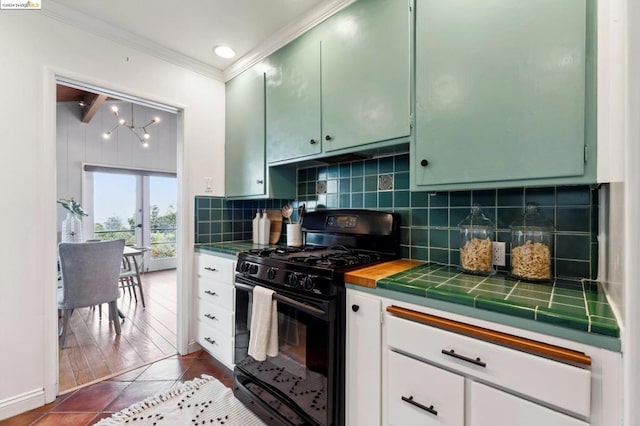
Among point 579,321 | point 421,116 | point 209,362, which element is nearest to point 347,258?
point 421,116

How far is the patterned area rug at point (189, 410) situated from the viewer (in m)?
1.60

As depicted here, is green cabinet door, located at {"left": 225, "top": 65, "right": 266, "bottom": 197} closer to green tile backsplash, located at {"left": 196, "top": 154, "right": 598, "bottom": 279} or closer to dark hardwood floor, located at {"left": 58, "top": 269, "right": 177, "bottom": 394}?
green tile backsplash, located at {"left": 196, "top": 154, "right": 598, "bottom": 279}

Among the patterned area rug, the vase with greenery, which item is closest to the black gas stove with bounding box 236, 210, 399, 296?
the patterned area rug

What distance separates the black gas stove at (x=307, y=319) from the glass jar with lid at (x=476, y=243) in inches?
15.5

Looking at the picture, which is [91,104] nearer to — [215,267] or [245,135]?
[245,135]

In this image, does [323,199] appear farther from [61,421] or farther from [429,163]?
[61,421]

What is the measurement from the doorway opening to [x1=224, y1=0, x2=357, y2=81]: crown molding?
0.70 metres

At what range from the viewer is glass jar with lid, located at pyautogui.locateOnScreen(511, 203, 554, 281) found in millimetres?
1139

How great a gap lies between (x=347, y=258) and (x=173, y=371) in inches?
67.4

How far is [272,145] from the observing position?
2.12m

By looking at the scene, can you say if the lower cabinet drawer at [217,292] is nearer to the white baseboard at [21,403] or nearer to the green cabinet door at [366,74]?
the white baseboard at [21,403]

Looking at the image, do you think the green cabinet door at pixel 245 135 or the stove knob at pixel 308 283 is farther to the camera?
the green cabinet door at pixel 245 135

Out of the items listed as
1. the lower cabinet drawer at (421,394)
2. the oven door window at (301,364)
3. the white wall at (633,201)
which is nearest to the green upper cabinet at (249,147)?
the oven door window at (301,364)

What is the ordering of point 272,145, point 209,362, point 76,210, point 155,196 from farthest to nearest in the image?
point 155,196
point 76,210
point 209,362
point 272,145
